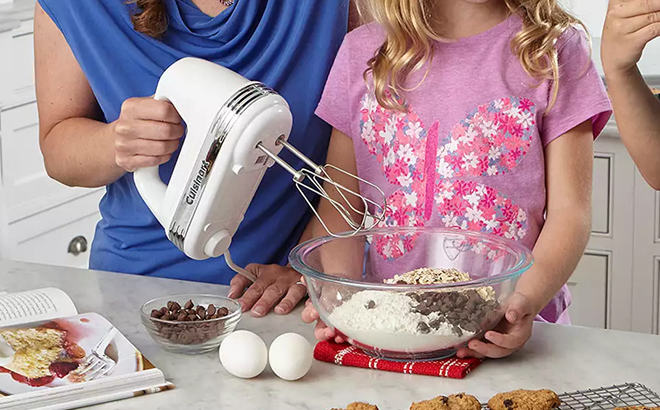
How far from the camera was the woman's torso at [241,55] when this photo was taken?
148cm

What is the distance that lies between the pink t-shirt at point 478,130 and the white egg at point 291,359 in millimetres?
437

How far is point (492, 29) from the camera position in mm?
1404

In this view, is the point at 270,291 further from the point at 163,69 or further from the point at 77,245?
the point at 77,245

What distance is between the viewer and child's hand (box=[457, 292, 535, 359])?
1.04 m

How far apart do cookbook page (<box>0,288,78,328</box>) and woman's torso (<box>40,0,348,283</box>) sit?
0.30 m

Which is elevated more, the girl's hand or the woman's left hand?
the girl's hand

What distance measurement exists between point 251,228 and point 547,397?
2.49 ft

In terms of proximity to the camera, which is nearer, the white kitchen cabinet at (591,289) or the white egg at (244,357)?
the white egg at (244,357)

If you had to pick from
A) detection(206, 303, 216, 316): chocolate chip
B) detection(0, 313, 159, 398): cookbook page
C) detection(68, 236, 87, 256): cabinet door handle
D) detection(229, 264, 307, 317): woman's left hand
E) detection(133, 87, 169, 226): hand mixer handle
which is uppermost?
detection(133, 87, 169, 226): hand mixer handle

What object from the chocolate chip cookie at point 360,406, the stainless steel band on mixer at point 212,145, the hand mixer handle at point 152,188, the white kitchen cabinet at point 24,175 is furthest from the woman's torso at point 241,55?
the white kitchen cabinet at point 24,175

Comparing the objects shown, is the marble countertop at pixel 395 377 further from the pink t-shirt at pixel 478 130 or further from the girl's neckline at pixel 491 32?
the girl's neckline at pixel 491 32

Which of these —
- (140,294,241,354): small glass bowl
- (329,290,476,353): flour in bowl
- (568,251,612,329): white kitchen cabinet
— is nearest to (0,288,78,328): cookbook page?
(140,294,241,354): small glass bowl

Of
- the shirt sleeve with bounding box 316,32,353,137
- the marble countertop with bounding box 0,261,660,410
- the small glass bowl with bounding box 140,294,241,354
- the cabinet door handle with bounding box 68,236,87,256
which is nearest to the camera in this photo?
the marble countertop with bounding box 0,261,660,410

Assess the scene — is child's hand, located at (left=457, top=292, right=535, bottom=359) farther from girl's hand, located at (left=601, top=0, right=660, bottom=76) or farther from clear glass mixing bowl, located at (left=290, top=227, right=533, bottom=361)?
girl's hand, located at (left=601, top=0, right=660, bottom=76)
